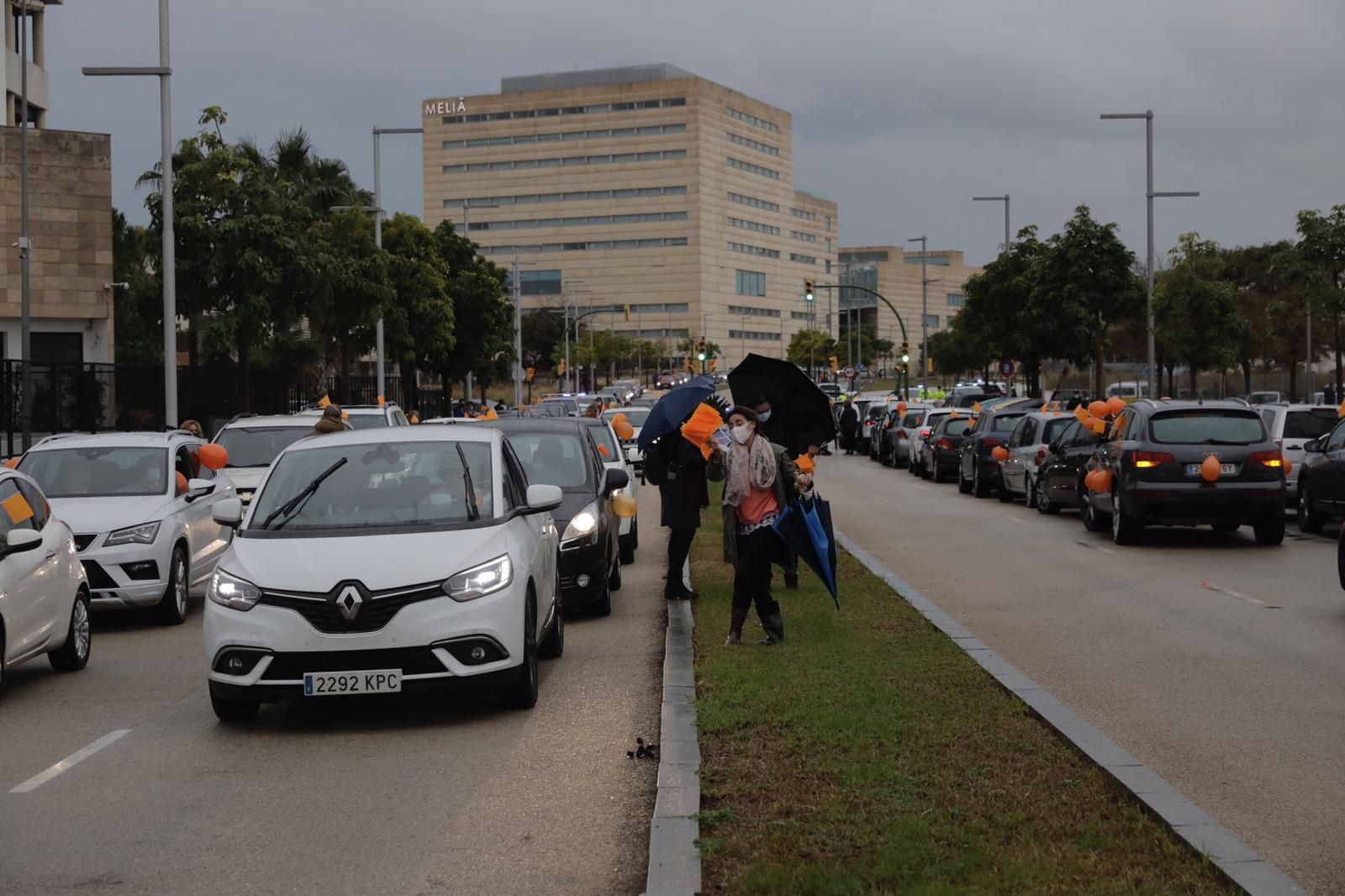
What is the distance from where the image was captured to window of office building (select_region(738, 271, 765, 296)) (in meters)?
172

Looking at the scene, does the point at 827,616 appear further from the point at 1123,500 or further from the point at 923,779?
the point at 1123,500

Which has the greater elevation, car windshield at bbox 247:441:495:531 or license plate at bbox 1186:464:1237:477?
car windshield at bbox 247:441:495:531

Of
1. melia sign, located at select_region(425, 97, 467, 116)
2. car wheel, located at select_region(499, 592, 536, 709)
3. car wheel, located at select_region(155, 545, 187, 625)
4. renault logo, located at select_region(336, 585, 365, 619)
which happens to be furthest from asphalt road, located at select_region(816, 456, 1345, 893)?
melia sign, located at select_region(425, 97, 467, 116)

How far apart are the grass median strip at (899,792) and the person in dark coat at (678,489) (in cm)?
347

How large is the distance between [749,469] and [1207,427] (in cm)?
1049

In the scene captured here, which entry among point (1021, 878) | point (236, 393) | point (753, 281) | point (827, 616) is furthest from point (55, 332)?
point (753, 281)

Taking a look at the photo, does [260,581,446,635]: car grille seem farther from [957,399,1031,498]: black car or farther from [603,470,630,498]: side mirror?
[957,399,1031,498]: black car

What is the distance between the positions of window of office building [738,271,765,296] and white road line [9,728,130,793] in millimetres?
163149

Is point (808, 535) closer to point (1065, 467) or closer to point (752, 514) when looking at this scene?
point (752, 514)

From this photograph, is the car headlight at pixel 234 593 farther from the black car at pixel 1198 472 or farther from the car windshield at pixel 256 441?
the black car at pixel 1198 472

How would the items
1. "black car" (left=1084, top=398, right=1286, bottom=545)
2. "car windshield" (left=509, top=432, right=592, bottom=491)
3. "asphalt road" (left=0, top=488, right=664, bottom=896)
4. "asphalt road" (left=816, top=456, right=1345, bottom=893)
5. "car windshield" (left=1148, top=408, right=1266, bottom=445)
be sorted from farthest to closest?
"car windshield" (left=1148, top=408, right=1266, bottom=445), "black car" (left=1084, top=398, right=1286, bottom=545), "car windshield" (left=509, top=432, right=592, bottom=491), "asphalt road" (left=816, top=456, right=1345, bottom=893), "asphalt road" (left=0, top=488, right=664, bottom=896)

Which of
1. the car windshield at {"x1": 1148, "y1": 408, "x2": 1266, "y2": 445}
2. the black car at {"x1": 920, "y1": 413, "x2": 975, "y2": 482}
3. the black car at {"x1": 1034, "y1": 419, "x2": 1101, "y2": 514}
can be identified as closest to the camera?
the car windshield at {"x1": 1148, "y1": 408, "x2": 1266, "y2": 445}

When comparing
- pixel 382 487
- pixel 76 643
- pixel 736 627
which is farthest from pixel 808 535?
pixel 76 643

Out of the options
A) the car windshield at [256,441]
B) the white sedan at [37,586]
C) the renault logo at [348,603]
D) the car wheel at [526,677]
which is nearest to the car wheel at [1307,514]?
the car windshield at [256,441]
